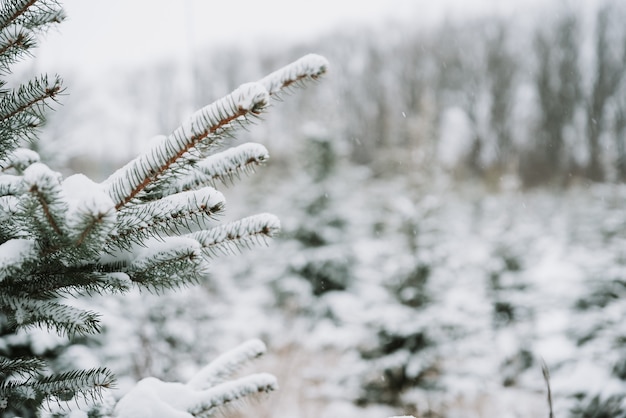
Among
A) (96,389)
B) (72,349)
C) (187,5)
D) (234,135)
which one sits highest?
(187,5)

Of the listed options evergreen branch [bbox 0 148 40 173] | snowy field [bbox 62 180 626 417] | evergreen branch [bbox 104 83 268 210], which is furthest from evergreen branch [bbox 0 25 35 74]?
snowy field [bbox 62 180 626 417]

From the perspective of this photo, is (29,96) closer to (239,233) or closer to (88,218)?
(88,218)

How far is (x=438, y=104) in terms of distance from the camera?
2564cm

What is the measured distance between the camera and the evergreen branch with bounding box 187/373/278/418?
1.07m

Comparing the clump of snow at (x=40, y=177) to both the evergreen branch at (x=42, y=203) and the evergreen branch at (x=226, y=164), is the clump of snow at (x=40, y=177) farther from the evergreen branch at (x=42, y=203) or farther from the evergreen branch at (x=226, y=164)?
the evergreen branch at (x=226, y=164)

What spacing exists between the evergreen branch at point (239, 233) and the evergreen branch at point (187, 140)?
0.19m

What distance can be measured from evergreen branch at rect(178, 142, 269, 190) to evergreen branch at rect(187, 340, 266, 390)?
56 centimetres

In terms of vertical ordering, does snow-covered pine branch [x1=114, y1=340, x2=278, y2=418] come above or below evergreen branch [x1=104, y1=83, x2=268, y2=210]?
below

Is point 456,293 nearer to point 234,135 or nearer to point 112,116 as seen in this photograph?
point 234,135

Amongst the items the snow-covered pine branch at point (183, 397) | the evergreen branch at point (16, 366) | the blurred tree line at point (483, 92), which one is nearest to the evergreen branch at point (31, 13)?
the evergreen branch at point (16, 366)

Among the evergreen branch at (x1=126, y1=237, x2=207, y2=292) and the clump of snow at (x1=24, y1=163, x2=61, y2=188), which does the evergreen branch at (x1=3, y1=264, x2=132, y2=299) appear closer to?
the evergreen branch at (x1=126, y1=237, x2=207, y2=292)

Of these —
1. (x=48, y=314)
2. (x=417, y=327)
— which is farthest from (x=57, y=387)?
(x=417, y=327)

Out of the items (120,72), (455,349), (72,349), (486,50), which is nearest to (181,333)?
(72,349)

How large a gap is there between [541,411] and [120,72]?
41438 millimetres
